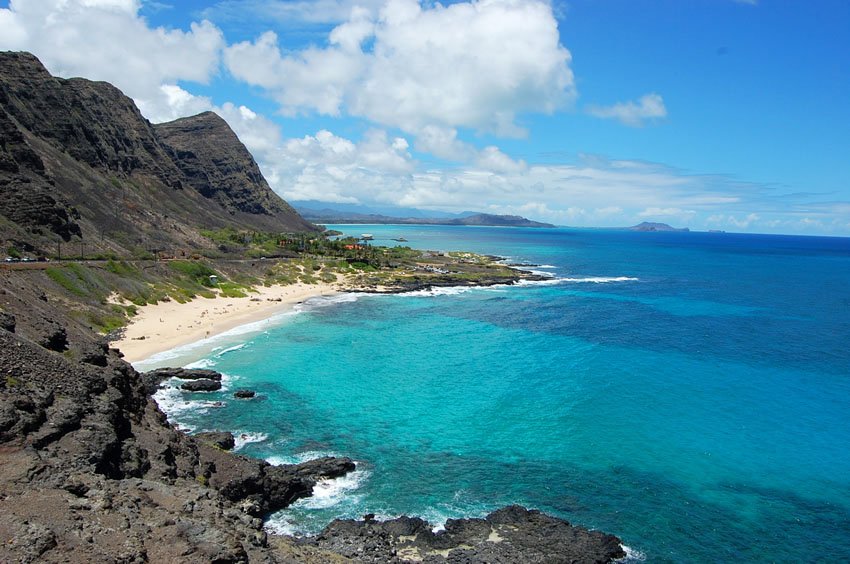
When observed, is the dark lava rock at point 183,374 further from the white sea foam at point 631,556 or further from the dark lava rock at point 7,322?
the white sea foam at point 631,556

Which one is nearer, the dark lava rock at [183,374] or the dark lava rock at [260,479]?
the dark lava rock at [260,479]

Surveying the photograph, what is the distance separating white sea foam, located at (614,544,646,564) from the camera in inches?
977

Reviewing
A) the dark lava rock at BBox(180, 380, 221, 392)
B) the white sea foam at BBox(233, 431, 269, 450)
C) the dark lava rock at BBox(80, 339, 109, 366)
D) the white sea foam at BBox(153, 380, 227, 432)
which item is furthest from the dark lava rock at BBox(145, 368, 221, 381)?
the dark lava rock at BBox(80, 339, 109, 366)

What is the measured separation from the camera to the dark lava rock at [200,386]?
1764 inches

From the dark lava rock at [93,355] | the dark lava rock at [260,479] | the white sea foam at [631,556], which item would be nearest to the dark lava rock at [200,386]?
the dark lava rock at [93,355]

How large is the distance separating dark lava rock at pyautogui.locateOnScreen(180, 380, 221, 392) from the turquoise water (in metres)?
1.35

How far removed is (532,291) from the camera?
113m

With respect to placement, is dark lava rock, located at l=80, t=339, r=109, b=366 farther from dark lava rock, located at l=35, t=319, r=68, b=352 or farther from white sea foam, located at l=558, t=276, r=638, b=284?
white sea foam, located at l=558, t=276, r=638, b=284

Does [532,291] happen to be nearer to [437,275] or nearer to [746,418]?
[437,275]

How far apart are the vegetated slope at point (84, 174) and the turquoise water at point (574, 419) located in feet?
138

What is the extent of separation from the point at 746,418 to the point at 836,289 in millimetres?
107195

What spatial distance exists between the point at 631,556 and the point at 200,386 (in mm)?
34538

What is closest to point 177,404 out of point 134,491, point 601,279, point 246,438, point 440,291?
point 246,438

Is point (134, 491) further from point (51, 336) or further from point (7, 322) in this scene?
point (51, 336)
